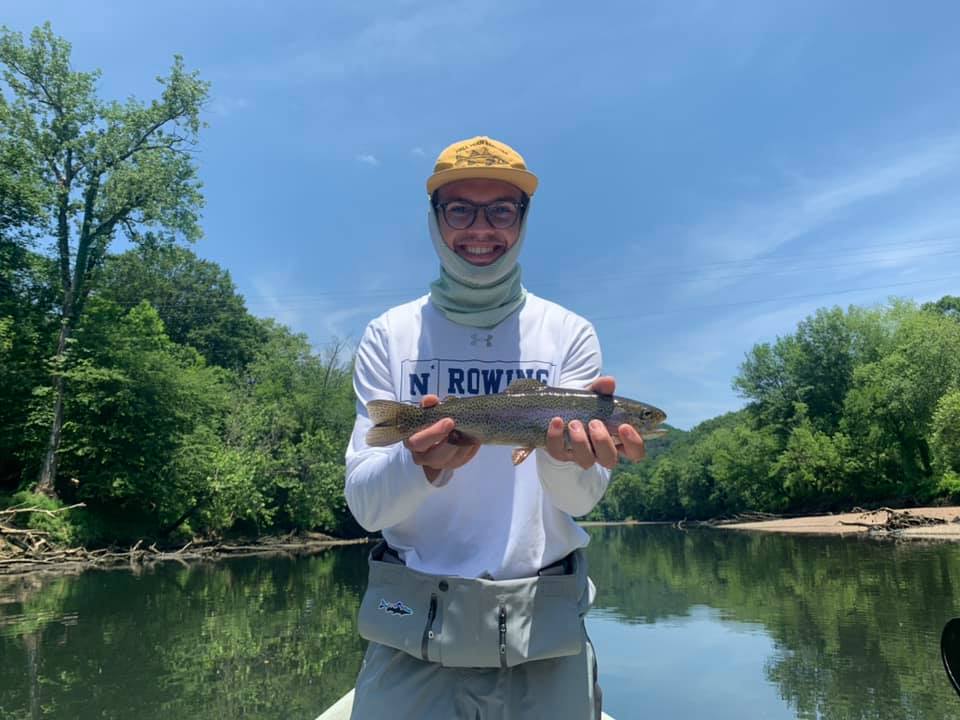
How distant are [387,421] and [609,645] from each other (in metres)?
10.9

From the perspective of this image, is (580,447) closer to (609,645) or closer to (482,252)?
(482,252)

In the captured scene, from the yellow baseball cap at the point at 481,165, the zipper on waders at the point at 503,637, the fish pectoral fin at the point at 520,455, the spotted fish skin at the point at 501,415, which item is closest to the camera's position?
the zipper on waders at the point at 503,637

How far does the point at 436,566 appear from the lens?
241 centimetres

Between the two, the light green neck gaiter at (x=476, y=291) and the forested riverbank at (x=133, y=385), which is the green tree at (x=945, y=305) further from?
the light green neck gaiter at (x=476, y=291)

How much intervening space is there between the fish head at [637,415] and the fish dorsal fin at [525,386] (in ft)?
1.20

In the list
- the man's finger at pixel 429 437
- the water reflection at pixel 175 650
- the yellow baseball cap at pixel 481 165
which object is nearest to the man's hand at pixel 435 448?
the man's finger at pixel 429 437

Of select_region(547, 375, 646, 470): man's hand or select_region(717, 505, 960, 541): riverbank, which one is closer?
select_region(547, 375, 646, 470): man's hand

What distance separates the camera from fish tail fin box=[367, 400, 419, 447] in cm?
252

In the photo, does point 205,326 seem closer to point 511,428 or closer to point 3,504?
point 3,504

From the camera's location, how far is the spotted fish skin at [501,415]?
249 centimetres

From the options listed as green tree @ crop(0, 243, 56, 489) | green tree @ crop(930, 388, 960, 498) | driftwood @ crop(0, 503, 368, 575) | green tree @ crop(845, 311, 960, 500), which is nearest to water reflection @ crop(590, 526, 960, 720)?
green tree @ crop(930, 388, 960, 498)

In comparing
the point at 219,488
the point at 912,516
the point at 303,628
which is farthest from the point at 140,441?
the point at 912,516

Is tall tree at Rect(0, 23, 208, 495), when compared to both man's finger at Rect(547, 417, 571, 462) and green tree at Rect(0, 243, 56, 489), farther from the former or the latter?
man's finger at Rect(547, 417, 571, 462)

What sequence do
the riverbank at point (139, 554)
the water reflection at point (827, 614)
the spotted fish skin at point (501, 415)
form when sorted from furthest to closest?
1. the riverbank at point (139, 554)
2. the water reflection at point (827, 614)
3. the spotted fish skin at point (501, 415)
